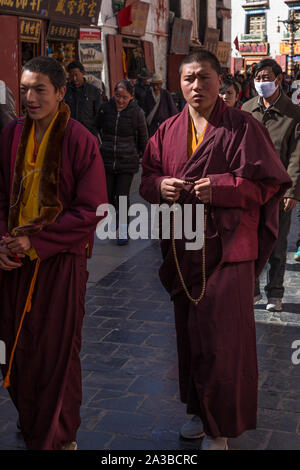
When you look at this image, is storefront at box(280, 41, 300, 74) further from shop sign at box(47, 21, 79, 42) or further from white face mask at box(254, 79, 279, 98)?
white face mask at box(254, 79, 279, 98)

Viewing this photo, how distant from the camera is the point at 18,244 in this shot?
334cm

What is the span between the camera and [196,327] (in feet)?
11.7

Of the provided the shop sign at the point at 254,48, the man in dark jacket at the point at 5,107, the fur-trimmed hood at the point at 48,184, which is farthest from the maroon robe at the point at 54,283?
the shop sign at the point at 254,48

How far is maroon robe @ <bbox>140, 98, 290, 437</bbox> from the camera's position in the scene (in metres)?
3.50

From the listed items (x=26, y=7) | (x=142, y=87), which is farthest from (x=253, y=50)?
(x=142, y=87)

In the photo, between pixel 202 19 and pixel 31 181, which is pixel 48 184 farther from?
pixel 202 19

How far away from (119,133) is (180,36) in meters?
17.3

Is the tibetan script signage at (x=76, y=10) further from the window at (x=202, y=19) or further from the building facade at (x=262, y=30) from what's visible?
the building facade at (x=262, y=30)

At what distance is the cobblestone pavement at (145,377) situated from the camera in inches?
149

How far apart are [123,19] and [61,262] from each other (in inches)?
632

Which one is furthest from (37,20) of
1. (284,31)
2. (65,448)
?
(284,31)

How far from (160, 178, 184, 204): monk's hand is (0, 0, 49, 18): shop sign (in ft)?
39.3

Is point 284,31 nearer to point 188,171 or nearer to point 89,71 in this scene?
point 89,71

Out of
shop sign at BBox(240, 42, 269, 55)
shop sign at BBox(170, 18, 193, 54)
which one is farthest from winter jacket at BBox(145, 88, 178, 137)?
shop sign at BBox(240, 42, 269, 55)
